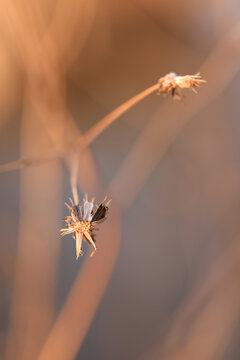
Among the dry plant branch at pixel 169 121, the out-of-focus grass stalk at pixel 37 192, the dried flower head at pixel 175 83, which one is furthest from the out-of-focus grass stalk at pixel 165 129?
the dried flower head at pixel 175 83

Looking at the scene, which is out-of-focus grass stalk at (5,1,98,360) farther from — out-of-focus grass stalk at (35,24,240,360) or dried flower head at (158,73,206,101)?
dried flower head at (158,73,206,101)

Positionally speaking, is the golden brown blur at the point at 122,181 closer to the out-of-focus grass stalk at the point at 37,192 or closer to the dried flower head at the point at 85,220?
the out-of-focus grass stalk at the point at 37,192

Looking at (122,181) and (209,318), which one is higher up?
(122,181)

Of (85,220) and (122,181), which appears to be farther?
(122,181)

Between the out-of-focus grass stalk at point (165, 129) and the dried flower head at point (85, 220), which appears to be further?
the out-of-focus grass stalk at point (165, 129)

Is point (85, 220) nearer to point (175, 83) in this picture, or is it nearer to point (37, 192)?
point (175, 83)

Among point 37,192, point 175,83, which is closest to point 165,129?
point 37,192

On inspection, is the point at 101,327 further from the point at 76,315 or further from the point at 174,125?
the point at 174,125

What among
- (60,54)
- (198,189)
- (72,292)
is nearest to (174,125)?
(198,189)
